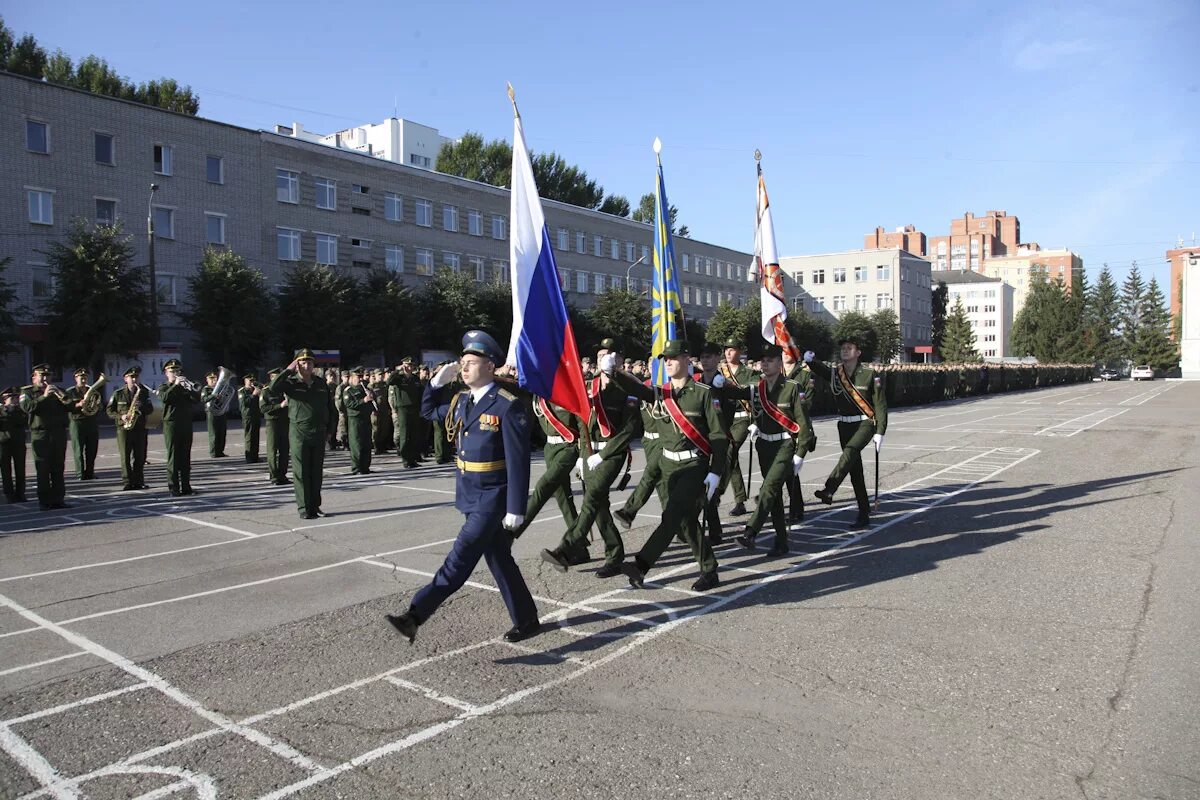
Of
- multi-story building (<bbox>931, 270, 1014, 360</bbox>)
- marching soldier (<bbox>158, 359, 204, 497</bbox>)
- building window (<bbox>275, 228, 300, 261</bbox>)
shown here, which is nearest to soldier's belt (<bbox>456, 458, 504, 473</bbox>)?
marching soldier (<bbox>158, 359, 204, 497</bbox>)

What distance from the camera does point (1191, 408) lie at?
34125 mm

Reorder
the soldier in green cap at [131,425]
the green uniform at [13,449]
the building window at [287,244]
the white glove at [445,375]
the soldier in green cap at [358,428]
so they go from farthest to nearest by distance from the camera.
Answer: the building window at [287,244]
the soldier in green cap at [358,428]
the soldier in green cap at [131,425]
the green uniform at [13,449]
the white glove at [445,375]

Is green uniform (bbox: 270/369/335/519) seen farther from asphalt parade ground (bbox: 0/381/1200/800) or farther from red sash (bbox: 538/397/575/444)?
red sash (bbox: 538/397/575/444)

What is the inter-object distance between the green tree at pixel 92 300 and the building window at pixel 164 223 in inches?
187

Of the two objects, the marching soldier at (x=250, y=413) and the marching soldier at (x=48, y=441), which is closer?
the marching soldier at (x=48, y=441)

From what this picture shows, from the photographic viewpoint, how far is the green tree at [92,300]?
29.7 metres

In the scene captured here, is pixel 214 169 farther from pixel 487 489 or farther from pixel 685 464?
pixel 487 489

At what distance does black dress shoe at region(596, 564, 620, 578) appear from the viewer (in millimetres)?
7215

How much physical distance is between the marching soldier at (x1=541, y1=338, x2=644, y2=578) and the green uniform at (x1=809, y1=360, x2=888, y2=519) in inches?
108

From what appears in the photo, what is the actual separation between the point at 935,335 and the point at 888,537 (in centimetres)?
10735

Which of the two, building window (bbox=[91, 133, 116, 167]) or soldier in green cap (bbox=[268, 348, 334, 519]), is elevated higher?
building window (bbox=[91, 133, 116, 167])

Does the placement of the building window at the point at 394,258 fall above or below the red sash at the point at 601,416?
above

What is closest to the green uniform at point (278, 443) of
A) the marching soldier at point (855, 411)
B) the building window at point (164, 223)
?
the marching soldier at point (855, 411)

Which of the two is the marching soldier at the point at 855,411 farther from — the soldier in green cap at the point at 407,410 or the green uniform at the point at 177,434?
the green uniform at the point at 177,434
